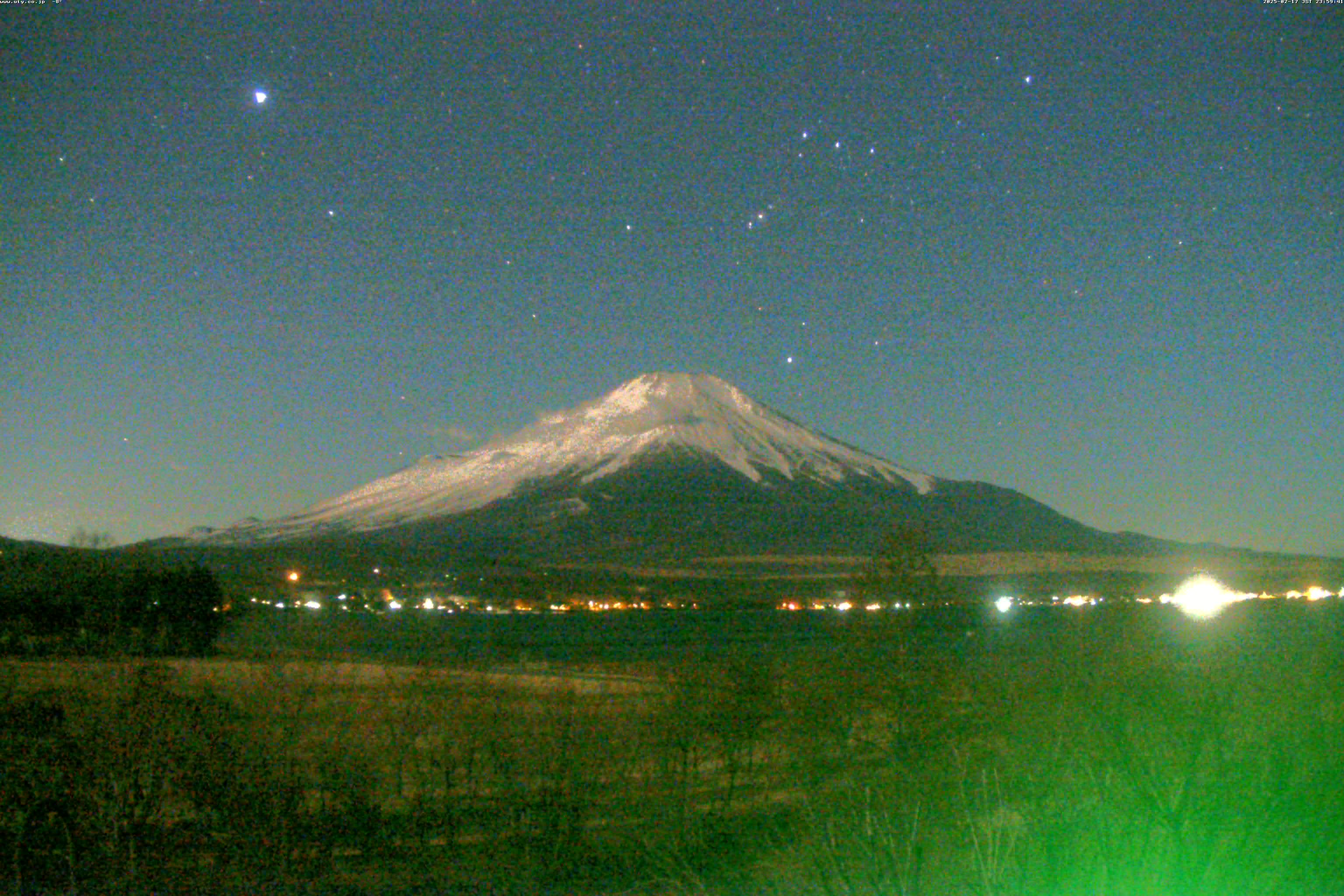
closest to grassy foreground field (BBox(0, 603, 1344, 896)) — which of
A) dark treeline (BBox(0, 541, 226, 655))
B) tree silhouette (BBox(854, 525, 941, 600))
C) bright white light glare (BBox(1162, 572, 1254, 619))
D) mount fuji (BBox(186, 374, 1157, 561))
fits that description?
dark treeline (BBox(0, 541, 226, 655))

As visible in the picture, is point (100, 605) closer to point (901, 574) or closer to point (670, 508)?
point (901, 574)

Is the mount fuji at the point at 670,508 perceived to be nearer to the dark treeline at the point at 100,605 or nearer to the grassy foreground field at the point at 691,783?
the dark treeline at the point at 100,605

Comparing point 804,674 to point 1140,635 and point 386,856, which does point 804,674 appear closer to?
point 386,856

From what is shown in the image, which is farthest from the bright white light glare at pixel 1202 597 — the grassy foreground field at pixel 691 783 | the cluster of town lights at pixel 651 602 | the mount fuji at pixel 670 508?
the mount fuji at pixel 670 508

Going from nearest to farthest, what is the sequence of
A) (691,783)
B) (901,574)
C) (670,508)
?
(691,783) < (901,574) < (670,508)

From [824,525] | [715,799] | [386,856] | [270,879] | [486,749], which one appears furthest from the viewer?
[824,525]

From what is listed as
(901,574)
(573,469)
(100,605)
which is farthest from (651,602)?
(573,469)

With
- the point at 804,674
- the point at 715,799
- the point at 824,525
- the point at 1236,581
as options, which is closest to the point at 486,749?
the point at 715,799
